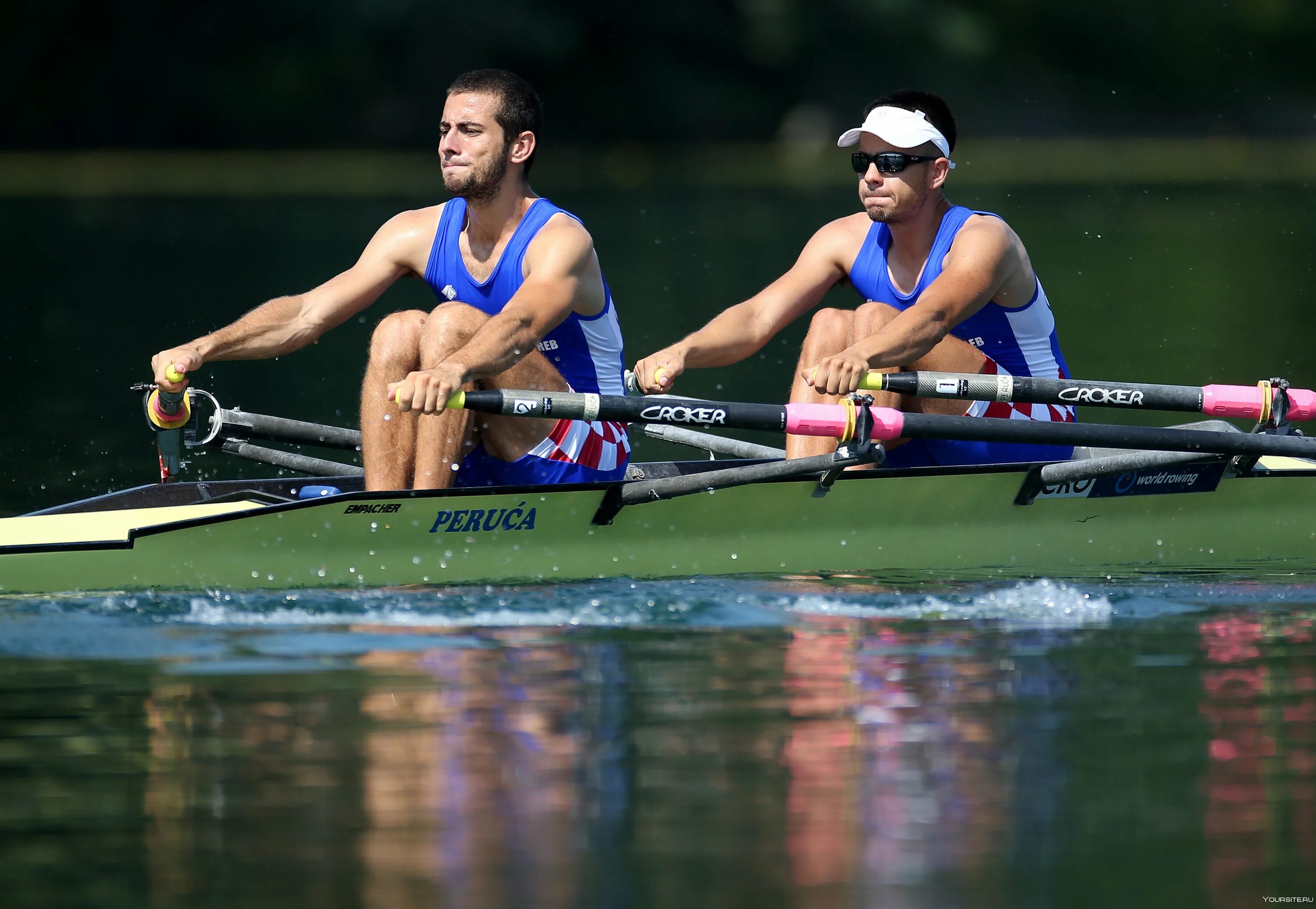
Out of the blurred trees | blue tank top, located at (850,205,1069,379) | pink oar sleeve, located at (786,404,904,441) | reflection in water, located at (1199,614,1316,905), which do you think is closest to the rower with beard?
pink oar sleeve, located at (786,404,904,441)

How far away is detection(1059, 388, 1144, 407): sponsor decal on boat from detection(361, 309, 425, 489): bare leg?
2542 mm

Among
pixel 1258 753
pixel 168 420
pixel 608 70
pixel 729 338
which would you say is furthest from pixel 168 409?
pixel 608 70

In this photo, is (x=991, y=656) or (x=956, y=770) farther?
(x=991, y=656)

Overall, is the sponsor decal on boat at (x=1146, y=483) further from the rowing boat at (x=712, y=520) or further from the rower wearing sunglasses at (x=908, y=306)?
the rower wearing sunglasses at (x=908, y=306)

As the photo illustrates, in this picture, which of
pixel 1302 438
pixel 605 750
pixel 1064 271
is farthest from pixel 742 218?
pixel 605 750

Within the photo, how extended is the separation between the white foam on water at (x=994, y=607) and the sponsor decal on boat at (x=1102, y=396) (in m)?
0.77

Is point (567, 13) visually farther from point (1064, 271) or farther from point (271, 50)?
point (1064, 271)

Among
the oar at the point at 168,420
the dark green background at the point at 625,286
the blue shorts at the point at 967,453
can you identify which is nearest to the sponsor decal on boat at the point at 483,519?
the oar at the point at 168,420

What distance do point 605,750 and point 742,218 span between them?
2585 centimetres

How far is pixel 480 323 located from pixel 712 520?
125 centimetres

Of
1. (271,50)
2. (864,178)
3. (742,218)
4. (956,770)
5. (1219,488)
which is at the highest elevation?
(271,50)

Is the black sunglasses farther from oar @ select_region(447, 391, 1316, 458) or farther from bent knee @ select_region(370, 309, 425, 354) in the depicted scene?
bent knee @ select_region(370, 309, 425, 354)

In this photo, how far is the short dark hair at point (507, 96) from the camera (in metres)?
8.18

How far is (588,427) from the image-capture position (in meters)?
8.50
